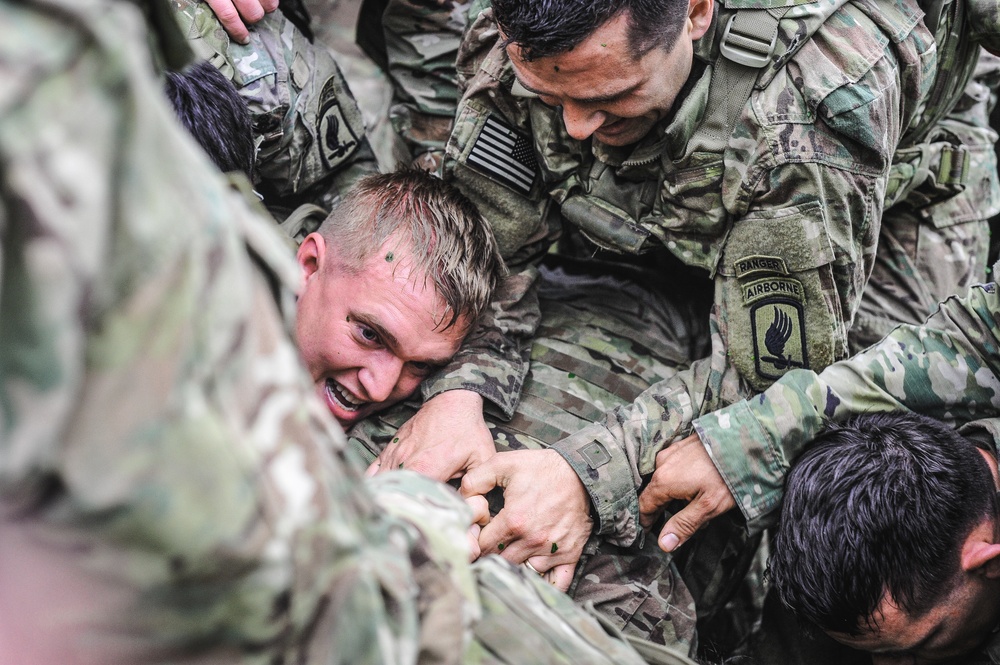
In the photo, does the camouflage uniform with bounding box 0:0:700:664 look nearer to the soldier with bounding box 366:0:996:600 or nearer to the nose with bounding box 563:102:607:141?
the soldier with bounding box 366:0:996:600

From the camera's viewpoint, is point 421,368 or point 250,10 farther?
point 250,10

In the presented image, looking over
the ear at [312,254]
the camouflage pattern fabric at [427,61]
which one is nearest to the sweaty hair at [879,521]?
the ear at [312,254]

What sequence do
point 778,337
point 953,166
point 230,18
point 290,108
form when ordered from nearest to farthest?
point 778,337, point 230,18, point 290,108, point 953,166

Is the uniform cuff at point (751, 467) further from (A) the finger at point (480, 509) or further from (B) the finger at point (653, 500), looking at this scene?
(A) the finger at point (480, 509)

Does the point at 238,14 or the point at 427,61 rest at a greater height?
the point at 238,14

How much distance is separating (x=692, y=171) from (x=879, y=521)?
102cm

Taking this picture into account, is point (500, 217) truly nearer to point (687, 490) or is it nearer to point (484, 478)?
point (484, 478)

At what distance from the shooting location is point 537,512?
2.21 metres

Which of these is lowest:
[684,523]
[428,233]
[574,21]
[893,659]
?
[893,659]

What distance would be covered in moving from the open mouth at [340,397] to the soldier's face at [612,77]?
2.99 feet

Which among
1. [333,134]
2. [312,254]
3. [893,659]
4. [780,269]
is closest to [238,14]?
[333,134]

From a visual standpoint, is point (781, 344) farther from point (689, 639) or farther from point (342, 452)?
point (342, 452)

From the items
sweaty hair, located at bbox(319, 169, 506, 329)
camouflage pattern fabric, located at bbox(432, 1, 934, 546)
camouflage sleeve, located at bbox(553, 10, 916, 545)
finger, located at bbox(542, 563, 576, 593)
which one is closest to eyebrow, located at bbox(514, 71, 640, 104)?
camouflage pattern fabric, located at bbox(432, 1, 934, 546)

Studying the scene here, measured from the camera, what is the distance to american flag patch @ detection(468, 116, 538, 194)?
8.69 ft
